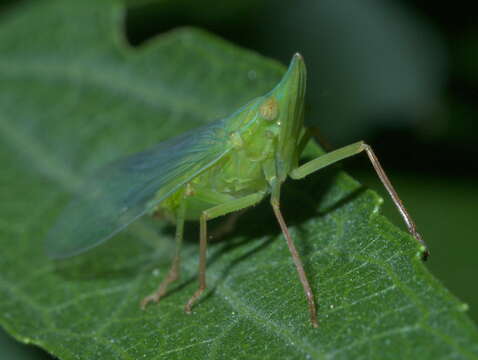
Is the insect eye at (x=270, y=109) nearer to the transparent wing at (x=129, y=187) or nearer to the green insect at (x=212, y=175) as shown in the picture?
the green insect at (x=212, y=175)

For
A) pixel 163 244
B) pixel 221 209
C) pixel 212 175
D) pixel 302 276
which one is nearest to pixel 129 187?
pixel 163 244

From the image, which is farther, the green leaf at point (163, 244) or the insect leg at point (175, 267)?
the insect leg at point (175, 267)

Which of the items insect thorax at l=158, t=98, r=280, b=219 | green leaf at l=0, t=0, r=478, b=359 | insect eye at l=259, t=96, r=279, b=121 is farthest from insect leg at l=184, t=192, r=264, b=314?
insect eye at l=259, t=96, r=279, b=121

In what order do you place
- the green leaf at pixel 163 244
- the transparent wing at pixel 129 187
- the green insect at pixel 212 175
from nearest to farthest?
the green leaf at pixel 163 244, the green insect at pixel 212 175, the transparent wing at pixel 129 187

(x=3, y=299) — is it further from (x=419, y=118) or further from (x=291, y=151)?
(x=419, y=118)

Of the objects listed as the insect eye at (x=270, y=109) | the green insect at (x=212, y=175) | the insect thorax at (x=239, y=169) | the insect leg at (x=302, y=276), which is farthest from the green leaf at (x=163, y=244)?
the insect eye at (x=270, y=109)

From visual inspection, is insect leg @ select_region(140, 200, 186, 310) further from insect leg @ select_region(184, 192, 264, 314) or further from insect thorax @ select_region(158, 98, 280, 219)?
insect leg @ select_region(184, 192, 264, 314)

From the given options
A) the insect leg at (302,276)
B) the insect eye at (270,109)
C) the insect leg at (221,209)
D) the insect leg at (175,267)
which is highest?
the insect eye at (270,109)

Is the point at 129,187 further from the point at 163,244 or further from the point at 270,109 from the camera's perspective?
the point at 270,109
